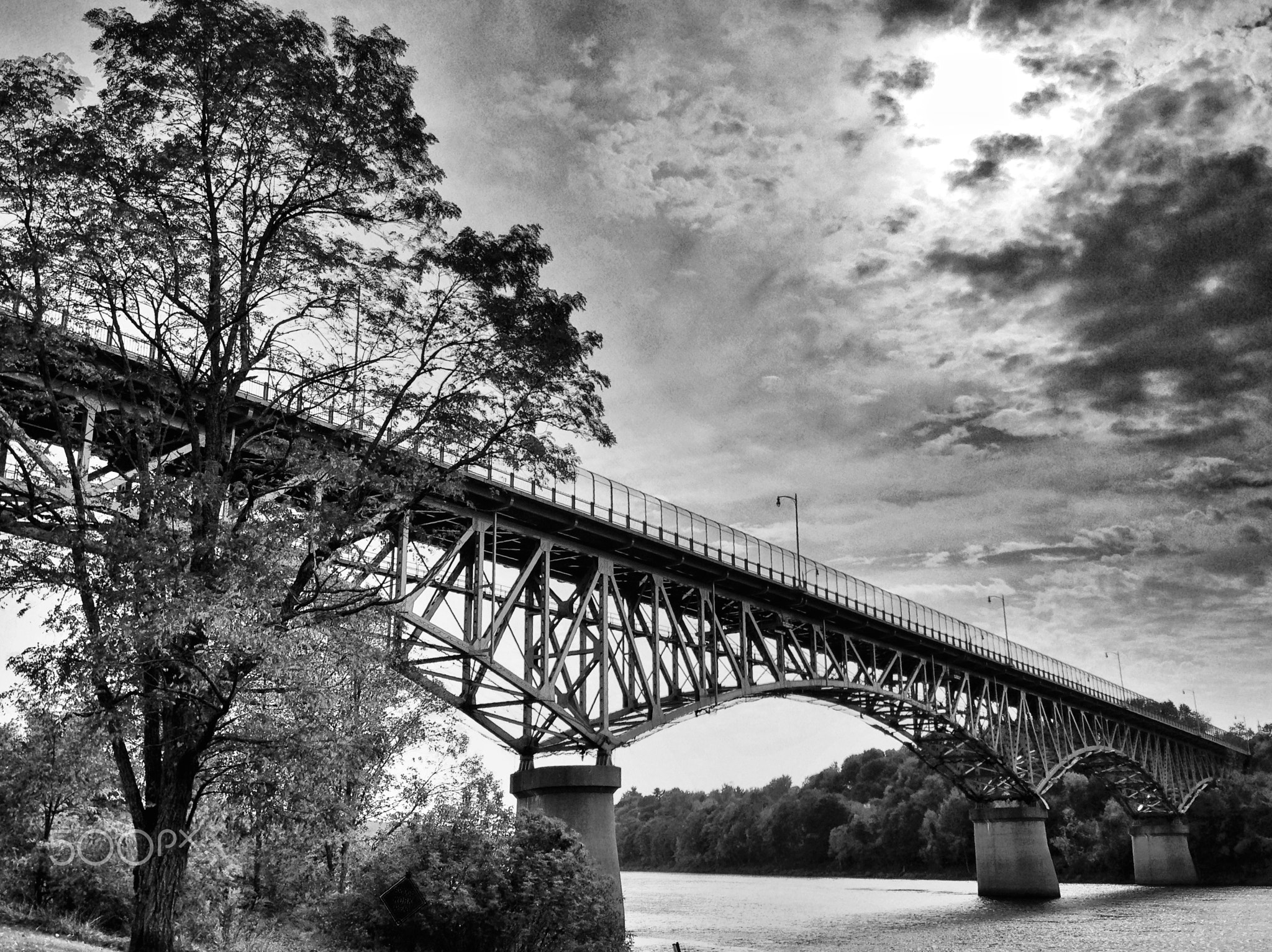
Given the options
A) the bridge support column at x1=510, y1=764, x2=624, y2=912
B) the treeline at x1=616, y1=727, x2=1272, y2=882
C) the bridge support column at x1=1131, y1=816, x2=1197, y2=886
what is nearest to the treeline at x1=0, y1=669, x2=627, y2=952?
the bridge support column at x1=510, y1=764, x2=624, y2=912

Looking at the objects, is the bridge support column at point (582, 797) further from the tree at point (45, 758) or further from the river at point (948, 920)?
the tree at point (45, 758)

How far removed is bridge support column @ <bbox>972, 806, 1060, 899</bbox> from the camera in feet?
249

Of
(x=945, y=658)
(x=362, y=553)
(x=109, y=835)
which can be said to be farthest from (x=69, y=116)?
(x=945, y=658)

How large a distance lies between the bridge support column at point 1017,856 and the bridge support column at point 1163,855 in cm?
3012

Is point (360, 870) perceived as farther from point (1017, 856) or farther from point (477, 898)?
point (1017, 856)

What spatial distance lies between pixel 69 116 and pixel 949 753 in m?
73.5

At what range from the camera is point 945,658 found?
71125 mm

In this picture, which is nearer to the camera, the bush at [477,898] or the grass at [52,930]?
the grass at [52,930]

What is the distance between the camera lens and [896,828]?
129m

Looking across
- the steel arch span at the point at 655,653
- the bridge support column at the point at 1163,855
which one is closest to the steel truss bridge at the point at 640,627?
the steel arch span at the point at 655,653

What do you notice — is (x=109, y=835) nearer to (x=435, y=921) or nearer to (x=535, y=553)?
(x=435, y=921)

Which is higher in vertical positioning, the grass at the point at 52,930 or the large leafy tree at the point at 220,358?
the large leafy tree at the point at 220,358

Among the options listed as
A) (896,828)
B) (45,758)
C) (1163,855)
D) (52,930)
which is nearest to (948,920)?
(52,930)

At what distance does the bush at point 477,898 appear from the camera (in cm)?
2261
